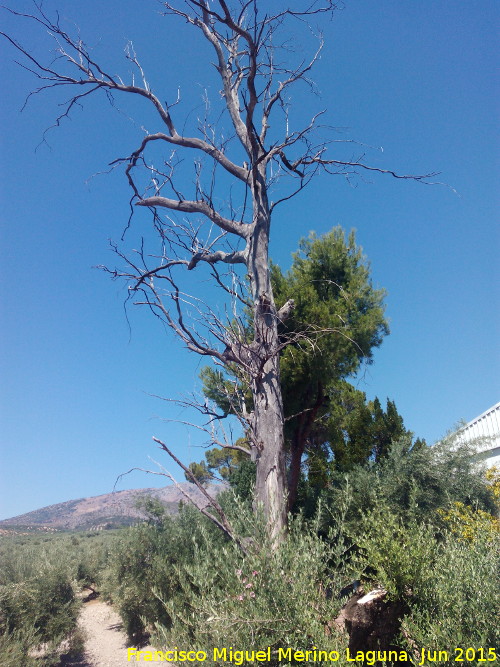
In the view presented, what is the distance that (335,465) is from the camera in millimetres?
13422

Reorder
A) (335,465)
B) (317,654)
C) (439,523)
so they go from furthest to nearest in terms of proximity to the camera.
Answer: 1. (335,465)
2. (439,523)
3. (317,654)

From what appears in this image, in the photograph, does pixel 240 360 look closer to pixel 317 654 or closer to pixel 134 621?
pixel 317 654

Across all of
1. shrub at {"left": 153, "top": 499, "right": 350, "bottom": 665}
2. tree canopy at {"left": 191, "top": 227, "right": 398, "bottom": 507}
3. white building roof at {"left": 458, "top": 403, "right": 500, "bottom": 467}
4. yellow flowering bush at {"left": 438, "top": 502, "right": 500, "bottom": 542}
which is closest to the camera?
shrub at {"left": 153, "top": 499, "right": 350, "bottom": 665}

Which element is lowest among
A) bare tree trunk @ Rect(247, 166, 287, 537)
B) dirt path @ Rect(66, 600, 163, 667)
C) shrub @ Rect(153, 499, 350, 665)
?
dirt path @ Rect(66, 600, 163, 667)

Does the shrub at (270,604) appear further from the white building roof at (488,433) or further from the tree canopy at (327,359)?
the white building roof at (488,433)

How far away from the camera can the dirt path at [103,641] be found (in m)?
10.1

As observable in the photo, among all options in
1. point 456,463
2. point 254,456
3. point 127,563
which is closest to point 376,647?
point 254,456

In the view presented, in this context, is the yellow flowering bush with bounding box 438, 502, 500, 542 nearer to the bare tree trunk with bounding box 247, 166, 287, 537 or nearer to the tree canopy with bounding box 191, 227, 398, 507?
the bare tree trunk with bounding box 247, 166, 287, 537

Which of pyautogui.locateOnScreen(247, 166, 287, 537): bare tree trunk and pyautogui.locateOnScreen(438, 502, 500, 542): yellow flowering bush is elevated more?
pyautogui.locateOnScreen(247, 166, 287, 537): bare tree trunk

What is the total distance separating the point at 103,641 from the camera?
1181cm

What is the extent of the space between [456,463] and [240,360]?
297 inches

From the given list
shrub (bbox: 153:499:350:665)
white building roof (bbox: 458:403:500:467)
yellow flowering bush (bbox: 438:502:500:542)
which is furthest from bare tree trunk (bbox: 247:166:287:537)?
white building roof (bbox: 458:403:500:467)

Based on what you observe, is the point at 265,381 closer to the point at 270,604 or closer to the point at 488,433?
the point at 270,604

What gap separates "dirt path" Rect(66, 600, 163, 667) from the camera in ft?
33.2
